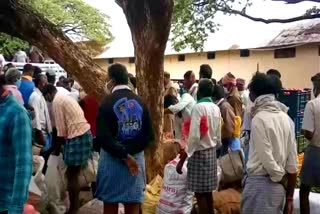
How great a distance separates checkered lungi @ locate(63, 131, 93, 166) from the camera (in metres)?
5.89

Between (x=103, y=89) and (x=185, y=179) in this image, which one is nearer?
(x=185, y=179)

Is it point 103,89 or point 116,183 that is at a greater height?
point 103,89

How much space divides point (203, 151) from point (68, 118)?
1.62 metres

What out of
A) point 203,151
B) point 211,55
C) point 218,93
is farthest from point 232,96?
point 211,55

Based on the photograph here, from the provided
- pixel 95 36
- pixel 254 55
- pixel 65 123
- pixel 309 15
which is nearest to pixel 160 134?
pixel 65 123

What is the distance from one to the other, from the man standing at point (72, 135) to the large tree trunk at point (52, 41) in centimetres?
96

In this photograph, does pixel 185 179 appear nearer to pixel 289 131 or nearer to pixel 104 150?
pixel 104 150

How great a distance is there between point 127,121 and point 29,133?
5.57ft

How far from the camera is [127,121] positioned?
455cm

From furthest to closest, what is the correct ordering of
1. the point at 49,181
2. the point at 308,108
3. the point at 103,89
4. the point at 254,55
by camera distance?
the point at 254,55, the point at 103,89, the point at 49,181, the point at 308,108

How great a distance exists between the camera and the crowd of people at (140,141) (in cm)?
293

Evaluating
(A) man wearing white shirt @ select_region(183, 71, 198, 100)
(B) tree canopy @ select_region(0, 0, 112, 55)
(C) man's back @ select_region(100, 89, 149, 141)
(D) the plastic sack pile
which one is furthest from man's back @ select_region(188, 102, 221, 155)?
(B) tree canopy @ select_region(0, 0, 112, 55)

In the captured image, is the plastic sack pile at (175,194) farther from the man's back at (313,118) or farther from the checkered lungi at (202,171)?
the man's back at (313,118)

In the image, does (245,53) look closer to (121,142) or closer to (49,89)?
(49,89)
